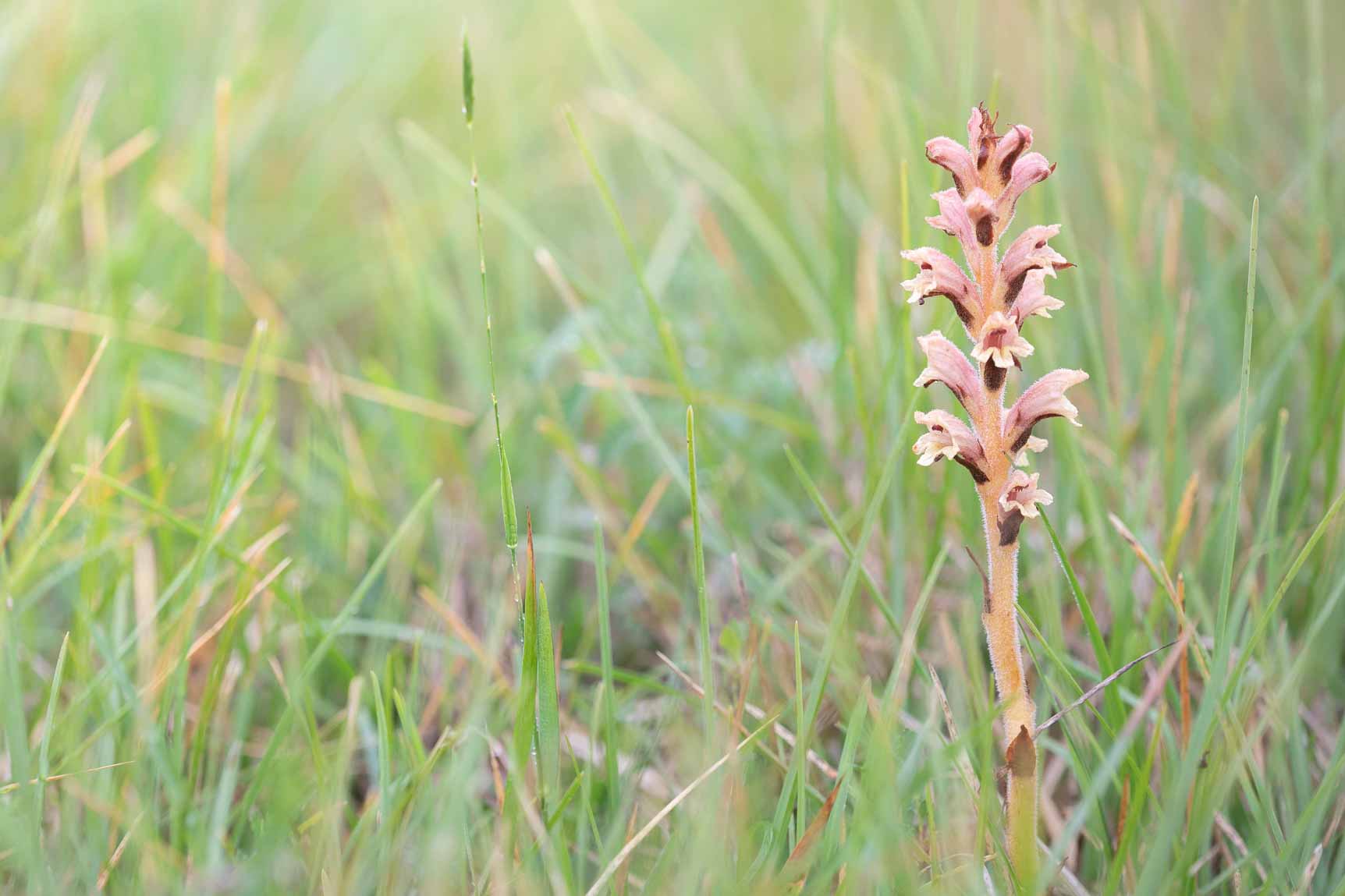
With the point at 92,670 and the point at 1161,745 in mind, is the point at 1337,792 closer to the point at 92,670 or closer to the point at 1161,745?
the point at 1161,745

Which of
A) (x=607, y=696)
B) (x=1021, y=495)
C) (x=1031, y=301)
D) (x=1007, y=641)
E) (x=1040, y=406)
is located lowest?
(x=607, y=696)

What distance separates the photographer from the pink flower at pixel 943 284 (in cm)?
136

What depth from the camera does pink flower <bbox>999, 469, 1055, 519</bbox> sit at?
1.34 m

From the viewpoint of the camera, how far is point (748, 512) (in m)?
2.65

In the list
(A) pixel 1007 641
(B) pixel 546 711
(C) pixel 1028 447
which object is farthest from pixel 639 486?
(A) pixel 1007 641

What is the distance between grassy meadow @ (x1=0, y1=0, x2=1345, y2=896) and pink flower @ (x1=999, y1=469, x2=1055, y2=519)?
0.72 ft

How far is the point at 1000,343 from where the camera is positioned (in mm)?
1322

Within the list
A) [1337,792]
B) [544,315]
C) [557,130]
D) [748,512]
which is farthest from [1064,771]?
[557,130]

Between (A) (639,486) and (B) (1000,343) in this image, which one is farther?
(A) (639,486)

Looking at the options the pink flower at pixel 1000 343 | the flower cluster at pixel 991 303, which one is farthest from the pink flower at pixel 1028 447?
the pink flower at pixel 1000 343

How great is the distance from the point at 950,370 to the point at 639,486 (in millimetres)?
1551

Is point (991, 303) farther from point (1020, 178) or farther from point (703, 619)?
point (703, 619)

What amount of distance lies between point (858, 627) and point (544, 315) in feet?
6.72

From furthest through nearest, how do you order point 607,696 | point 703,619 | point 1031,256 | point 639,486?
point 639,486
point 607,696
point 703,619
point 1031,256
